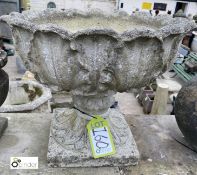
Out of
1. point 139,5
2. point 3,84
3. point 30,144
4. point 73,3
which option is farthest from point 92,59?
point 139,5

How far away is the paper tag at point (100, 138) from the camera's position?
Answer: 1.33m

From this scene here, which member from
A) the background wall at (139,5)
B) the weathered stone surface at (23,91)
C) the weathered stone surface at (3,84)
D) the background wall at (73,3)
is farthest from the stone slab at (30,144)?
the background wall at (139,5)

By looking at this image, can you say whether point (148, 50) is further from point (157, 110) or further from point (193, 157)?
point (157, 110)

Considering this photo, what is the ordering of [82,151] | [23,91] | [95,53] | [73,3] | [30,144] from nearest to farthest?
[95,53] → [82,151] → [30,144] → [23,91] → [73,3]

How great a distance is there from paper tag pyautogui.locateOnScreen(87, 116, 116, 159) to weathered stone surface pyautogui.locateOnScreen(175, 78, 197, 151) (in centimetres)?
41

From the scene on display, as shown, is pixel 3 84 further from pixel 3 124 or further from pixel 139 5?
pixel 139 5

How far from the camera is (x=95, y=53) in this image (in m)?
0.97

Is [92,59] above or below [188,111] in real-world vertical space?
above

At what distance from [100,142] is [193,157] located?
556 millimetres

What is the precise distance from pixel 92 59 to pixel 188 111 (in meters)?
0.69

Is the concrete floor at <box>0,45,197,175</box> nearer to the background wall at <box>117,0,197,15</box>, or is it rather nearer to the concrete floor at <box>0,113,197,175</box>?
the concrete floor at <box>0,113,197,175</box>

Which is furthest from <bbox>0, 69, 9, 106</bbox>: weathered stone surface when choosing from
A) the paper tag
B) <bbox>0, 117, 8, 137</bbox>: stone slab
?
Result: the paper tag

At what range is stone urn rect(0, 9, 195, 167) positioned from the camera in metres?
0.95

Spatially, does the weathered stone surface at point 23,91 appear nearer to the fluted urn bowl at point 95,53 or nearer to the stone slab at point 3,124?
the stone slab at point 3,124
